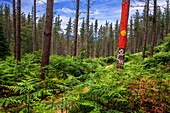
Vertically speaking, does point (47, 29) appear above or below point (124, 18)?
below

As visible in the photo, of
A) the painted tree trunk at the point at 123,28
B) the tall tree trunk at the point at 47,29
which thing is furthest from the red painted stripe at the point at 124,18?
the tall tree trunk at the point at 47,29

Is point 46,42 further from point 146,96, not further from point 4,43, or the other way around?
point 4,43

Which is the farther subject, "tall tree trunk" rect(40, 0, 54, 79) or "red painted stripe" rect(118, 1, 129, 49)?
"tall tree trunk" rect(40, 0, 54, 79)

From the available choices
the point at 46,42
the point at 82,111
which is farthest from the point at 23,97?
the point at 46,42

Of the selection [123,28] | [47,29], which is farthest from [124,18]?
[47,29]

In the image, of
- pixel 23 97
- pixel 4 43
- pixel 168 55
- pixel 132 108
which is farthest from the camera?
pixel 4 43

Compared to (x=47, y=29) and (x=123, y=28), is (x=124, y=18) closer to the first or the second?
(x=123, y=28)

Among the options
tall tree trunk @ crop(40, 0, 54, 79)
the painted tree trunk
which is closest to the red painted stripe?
the painted tree trunk

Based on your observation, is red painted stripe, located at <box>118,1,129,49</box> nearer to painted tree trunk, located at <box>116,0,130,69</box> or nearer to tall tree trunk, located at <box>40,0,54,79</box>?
→ painted tree trunk, located at <box>116,0,130,69</box>

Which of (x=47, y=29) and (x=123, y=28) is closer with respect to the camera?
(x=123, y=28)

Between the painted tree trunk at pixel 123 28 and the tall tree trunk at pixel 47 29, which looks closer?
A: the painted tree trunk at pixel 123 28

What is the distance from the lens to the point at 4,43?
15133mm

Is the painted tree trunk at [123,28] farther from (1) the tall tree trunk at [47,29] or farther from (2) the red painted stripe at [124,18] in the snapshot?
(1) the tall tree trunk at [47,29]

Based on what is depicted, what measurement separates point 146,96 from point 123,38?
91.8 inches
